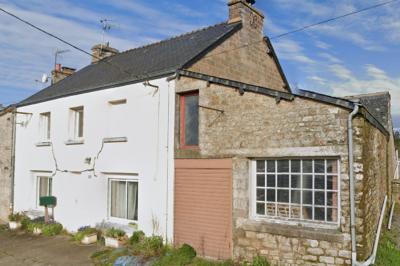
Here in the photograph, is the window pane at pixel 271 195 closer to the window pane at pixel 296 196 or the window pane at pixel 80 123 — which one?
the window pane at pixel 296 196

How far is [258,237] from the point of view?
8.62 meters

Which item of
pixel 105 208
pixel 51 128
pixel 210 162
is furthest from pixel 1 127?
pixel 210 162

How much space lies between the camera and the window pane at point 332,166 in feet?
25.6

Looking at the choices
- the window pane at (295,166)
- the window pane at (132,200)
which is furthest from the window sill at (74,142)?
the window pane at (295,166)

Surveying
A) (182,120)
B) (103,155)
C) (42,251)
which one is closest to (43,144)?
(103,155)

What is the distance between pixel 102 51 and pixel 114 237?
11775 millimetres

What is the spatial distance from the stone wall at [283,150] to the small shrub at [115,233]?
11.7ft

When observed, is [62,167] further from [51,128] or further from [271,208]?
[271,208]

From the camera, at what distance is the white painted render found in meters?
11.1

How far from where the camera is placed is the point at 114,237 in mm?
11672

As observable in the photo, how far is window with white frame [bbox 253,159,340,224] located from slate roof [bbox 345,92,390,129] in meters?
10.1

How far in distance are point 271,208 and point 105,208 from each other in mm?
6553

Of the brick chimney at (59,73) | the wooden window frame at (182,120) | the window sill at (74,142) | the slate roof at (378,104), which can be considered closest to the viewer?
the wooden window frame at (182,120)

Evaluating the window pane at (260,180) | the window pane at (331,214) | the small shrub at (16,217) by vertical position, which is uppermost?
the window pane at (260,180)
